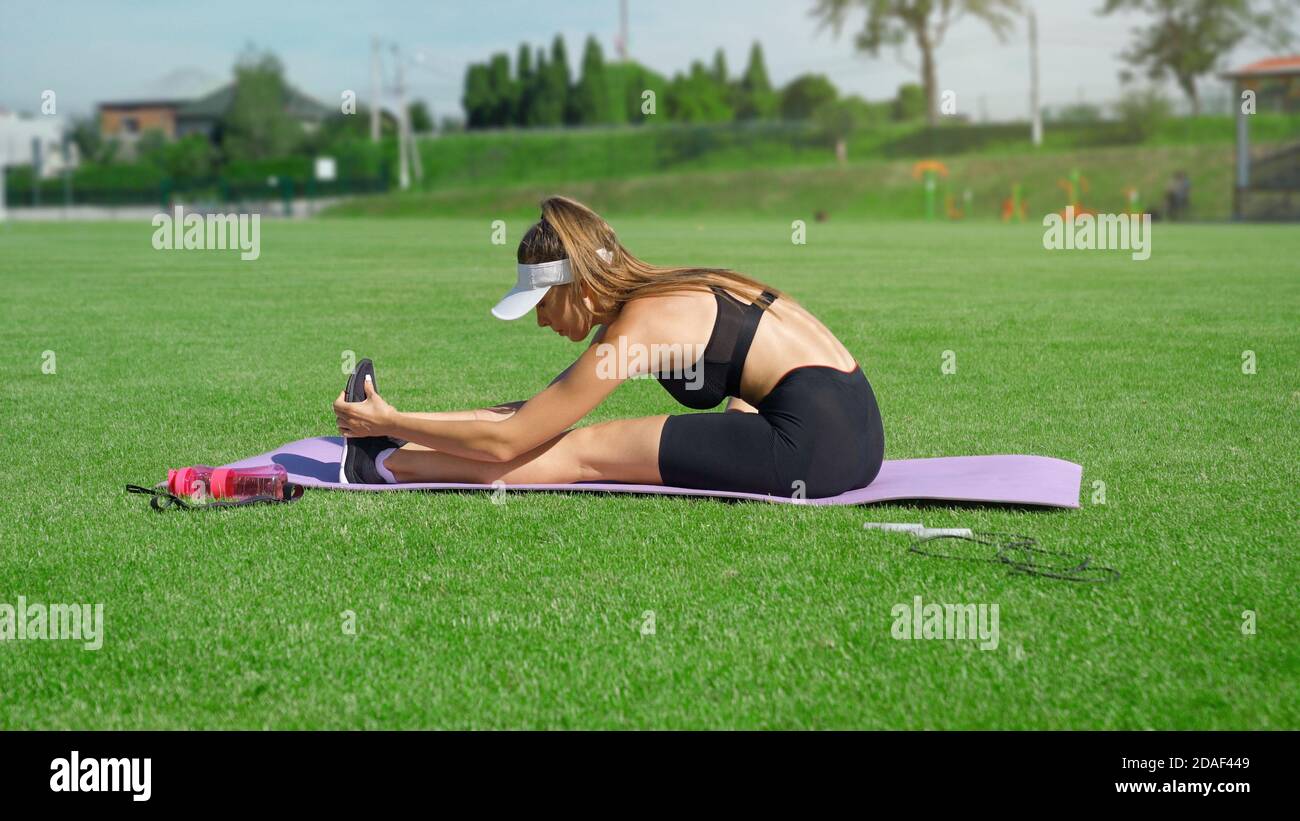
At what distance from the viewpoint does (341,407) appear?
5754 millimetres

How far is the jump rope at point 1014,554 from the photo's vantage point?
4637 mm

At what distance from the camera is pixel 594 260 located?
17.7ft

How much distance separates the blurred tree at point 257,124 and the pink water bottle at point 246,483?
8455 cm

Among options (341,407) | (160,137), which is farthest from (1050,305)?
(160,137)

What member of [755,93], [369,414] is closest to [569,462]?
[369,414]

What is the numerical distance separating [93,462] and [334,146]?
81.3 m

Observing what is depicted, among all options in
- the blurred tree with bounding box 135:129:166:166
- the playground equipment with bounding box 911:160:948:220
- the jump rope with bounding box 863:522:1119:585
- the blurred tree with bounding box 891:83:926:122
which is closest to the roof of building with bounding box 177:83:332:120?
the blurred tree with bounding box 135:129:166:166

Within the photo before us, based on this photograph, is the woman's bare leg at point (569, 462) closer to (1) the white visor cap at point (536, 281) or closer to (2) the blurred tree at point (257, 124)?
(1) the white visor cap at point (536, 281)

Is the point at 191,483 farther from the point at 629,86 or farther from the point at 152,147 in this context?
the point at 629,86

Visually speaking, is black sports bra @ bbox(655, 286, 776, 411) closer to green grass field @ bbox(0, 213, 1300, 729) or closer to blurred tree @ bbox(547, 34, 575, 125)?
green grass field @ bbox(0, 213, 1300, 729)

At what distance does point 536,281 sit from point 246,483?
1639 millimetres

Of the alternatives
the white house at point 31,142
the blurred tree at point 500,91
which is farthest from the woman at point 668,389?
the blurred tree at point 500,91

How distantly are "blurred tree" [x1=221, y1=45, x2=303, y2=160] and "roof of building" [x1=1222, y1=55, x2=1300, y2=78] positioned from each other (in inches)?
2327

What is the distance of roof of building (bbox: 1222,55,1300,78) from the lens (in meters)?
50.9
